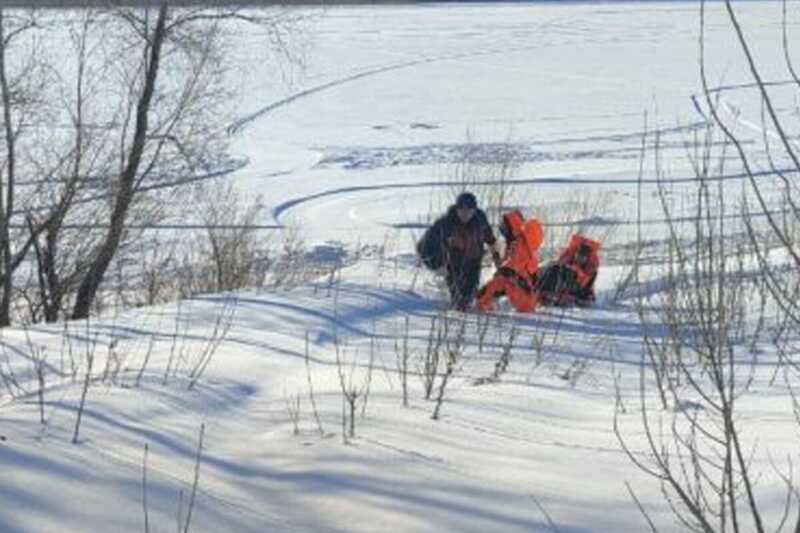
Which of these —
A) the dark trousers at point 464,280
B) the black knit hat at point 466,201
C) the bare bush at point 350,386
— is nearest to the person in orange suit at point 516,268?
the dark trousers at point 464,280

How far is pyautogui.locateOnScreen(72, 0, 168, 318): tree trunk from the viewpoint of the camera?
12758mm

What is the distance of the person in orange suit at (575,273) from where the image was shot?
9883 mm

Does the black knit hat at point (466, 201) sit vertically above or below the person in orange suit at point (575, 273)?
above

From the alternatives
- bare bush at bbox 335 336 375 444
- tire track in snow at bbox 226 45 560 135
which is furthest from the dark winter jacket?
tire track in snow at bbox 226 45 560 135

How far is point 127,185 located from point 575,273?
543cm

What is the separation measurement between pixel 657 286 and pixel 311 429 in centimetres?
635

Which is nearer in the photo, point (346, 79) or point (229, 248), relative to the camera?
point (229, 248)

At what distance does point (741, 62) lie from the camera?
119 feet

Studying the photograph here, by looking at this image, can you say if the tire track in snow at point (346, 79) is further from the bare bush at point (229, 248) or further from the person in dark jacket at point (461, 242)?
the person in dark jacket at point (461, 242)

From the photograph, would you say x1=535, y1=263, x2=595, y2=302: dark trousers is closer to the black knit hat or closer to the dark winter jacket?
the dark winter jacket

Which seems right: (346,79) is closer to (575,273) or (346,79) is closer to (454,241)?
(575,273)

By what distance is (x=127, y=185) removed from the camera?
1336 centimetres

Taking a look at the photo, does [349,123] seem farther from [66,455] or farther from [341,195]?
[66,455]

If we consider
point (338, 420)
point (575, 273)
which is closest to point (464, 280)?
point (575, 273)
